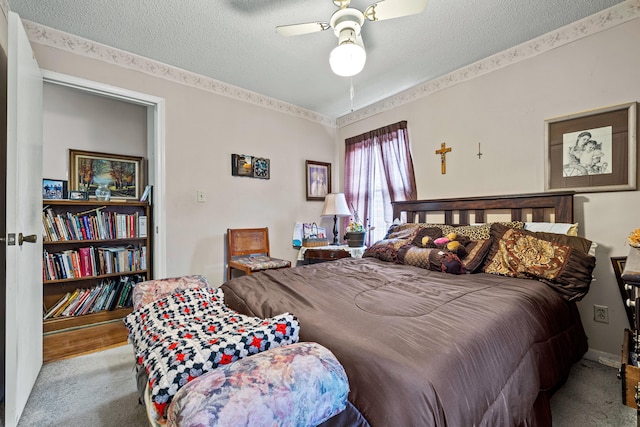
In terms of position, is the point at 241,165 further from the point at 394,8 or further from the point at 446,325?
the point at 446,325

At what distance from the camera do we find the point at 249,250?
10.3 ft

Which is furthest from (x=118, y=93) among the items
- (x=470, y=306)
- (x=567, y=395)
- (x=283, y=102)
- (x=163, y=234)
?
(x=567, y=395)

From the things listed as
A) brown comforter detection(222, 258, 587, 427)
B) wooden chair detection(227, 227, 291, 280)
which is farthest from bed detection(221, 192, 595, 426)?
wooden chair detection(227, 227, 291, 280)

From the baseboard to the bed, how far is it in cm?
→ 42

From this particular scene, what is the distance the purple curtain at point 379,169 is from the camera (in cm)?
316

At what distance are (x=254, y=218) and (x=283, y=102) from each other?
4.86 ft

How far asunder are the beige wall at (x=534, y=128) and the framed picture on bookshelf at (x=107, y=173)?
321 centimetres

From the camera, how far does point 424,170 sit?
3.02m

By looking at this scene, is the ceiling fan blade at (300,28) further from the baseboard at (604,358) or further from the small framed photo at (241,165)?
the baseboard at (604,358)

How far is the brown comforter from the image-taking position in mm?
762

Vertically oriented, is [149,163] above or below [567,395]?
above

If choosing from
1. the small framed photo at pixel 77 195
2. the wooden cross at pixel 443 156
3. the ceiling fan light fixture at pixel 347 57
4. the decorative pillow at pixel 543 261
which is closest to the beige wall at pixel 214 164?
the small framed photo at pixel 77 195

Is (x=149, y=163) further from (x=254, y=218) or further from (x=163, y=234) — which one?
(x=254, y=218)

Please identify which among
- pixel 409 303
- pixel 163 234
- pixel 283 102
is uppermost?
pixel 283 102
